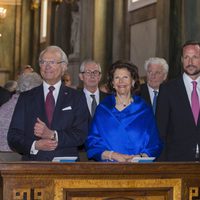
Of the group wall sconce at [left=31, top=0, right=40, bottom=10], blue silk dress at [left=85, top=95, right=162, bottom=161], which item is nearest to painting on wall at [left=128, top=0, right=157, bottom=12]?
blue silk dress at [left=85, top=95, right=162, bottom=161]

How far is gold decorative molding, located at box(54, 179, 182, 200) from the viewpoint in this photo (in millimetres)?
4492

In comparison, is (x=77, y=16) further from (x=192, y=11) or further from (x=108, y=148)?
(x=108, y=148)

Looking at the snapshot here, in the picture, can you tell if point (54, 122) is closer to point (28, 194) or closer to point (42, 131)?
point (42, 131)

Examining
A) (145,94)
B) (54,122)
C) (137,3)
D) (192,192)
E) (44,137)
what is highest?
(137,3)

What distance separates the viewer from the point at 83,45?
57.2 feet

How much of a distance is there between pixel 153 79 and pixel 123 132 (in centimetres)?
243

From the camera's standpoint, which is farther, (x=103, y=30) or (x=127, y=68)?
(x=103, y=30)

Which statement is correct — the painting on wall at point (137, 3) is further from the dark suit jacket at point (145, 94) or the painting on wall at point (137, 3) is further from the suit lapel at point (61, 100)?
the suit lapel at point (61, 100)

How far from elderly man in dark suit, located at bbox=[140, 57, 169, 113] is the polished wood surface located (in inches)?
111

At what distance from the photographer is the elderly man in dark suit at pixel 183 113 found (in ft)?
19.4

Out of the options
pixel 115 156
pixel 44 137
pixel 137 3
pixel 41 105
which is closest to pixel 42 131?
pixel 44 137

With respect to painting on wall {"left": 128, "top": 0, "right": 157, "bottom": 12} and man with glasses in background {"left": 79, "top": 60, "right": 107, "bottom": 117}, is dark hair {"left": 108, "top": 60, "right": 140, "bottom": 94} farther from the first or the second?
painting on wall {"left": 128, "top": 0, "right": 157, "bottom": 12}

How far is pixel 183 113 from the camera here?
5949mm

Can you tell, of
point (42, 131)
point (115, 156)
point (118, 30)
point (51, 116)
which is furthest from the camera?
point (118, 30)
